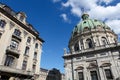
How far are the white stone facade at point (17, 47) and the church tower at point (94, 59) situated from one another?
11.3 m

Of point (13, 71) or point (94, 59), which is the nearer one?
point (13, 71)

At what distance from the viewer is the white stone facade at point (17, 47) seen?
2008cm

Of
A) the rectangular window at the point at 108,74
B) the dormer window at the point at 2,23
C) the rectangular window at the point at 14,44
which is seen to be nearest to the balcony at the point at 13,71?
the rectangular window at the point at 14,44

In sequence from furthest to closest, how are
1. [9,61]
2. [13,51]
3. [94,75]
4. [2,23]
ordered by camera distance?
[94,75], [2,23], [13,51], [9,61]

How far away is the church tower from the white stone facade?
11.3m

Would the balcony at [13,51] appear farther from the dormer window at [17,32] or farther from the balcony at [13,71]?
the dormer window at [17,32]

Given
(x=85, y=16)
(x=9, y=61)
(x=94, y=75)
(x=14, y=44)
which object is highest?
(x=85, y=16)

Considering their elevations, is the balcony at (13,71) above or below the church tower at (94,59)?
below

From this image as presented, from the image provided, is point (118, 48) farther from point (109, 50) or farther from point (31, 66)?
point (31, 66)

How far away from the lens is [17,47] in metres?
23.5

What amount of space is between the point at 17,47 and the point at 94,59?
2003 centimetres

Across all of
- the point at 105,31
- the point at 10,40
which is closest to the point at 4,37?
the point at 10,40

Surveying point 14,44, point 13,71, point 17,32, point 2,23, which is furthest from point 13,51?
point 2,23

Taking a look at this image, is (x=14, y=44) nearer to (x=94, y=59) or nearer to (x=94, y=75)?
(x=94, y=59)
